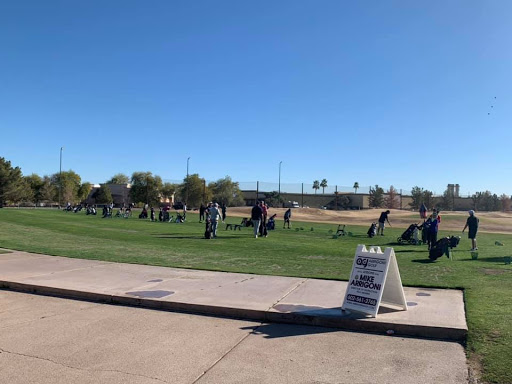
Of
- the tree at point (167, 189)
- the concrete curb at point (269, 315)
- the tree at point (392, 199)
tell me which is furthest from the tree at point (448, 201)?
the concrete curb at point (269, 315)

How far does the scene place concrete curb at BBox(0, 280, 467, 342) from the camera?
596cm

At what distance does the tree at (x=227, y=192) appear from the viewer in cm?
7689

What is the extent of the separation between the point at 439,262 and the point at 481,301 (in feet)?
19.2

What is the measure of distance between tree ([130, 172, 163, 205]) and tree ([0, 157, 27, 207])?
2031 centimetres

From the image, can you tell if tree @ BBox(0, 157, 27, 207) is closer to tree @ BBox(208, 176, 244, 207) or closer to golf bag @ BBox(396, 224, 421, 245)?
tree @ BBox(208, 176, 244, 207)

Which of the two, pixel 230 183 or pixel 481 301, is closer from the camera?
pixel 481 301

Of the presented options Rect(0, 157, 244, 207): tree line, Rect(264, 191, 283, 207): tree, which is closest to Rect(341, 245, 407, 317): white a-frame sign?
Rect(0, 157, 244, 207): tree line

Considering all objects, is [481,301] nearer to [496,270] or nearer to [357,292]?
[357,292]

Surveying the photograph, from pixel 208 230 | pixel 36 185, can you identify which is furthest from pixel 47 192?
pixel 208 230

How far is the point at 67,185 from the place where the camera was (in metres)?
105

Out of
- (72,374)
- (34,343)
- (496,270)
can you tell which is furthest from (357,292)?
(496,270)

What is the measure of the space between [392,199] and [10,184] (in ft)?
242

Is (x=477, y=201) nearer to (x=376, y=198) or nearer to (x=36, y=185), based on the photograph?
(x=376, y=198)

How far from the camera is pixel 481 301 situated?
7523 millimetres
